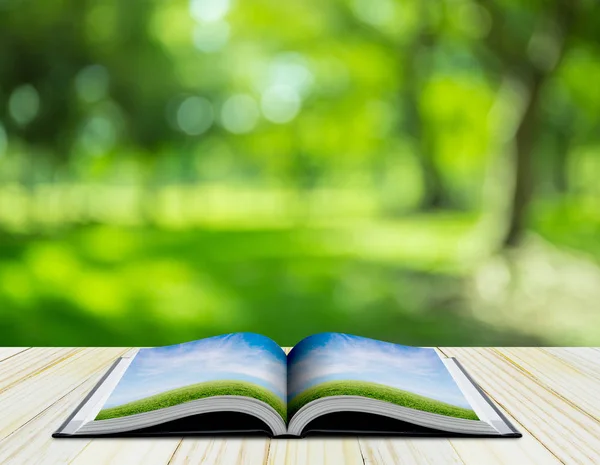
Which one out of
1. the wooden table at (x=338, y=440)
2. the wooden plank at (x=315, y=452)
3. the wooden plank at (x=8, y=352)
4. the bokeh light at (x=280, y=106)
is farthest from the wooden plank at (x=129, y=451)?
the bokeh light at (x=280, y=106)

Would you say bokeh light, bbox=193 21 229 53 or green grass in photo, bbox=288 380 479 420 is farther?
bokeh light, bbox=193 21 229 53

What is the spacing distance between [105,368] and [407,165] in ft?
8.62

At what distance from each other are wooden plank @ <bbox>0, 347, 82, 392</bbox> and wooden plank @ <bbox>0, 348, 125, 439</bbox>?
13mm

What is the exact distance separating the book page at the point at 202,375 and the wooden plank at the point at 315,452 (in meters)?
0.04

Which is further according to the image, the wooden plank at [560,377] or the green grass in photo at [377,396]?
the wooden plank at [560,377]

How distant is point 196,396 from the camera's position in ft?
2.85

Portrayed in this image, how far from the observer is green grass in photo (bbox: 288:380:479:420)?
88cm

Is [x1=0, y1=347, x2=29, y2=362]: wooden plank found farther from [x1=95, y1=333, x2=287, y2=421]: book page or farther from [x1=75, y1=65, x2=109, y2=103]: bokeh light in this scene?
[x1=75, y1=65, x2=109, y2=103]: bokeh light

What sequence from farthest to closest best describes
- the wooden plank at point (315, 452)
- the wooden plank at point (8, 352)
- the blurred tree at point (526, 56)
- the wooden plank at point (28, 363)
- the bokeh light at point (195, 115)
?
the bokeh light at point (195, 115) < the blurred tree at point (526, 56) < the wooden plank at point (8, 352) < the wooden plank at point (28, 363) < the wooden plank at point (315, 452)

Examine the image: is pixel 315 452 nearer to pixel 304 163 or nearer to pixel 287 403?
pixel 287 403

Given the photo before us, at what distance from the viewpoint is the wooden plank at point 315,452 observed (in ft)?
2.68

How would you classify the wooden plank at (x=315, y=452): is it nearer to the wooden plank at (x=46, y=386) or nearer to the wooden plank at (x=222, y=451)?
the wooden plank at (x=222, y=451)

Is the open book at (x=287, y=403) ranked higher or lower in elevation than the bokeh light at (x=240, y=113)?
lower

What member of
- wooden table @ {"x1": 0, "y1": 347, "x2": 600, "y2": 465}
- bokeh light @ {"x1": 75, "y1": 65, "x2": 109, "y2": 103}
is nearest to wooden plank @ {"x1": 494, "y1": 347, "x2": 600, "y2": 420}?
wooden table @ {"x1": 0, "y1": 347, "x2": 600, "y2": 465}
